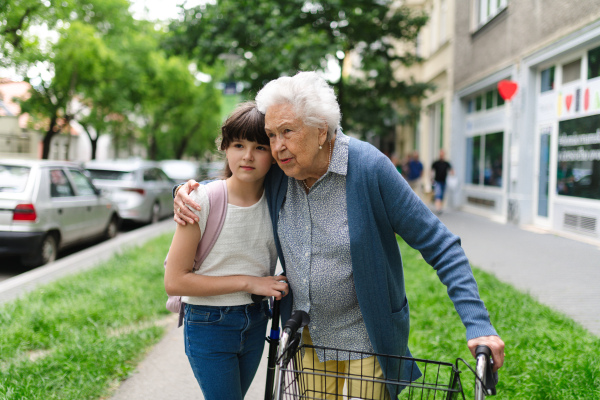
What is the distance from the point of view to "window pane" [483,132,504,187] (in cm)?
1419

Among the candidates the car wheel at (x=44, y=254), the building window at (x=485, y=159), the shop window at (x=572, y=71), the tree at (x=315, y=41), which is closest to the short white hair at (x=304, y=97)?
the car wheel at (x=44, y=254)

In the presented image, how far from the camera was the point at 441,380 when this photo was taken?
146 inches

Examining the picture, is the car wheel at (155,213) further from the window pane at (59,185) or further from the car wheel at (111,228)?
the window pane at (59,185)

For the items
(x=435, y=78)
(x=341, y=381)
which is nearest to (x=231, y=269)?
(x=341, y=381)

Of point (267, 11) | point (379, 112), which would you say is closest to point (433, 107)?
point (379, 112)

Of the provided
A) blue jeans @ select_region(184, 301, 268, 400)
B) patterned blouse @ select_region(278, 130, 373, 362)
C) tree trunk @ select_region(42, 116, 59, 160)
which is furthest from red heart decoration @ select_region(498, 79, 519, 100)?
tree trunk @ select_region(42, 116, 59, 160)

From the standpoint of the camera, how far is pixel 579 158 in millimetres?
10078

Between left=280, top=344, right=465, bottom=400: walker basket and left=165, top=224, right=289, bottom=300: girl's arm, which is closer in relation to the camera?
left=280, top=344, right=465, bottom=400: walker basket

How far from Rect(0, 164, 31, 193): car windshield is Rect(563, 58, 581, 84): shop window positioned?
9.71 meters

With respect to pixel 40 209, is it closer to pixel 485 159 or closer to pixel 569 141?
pixel 569 141

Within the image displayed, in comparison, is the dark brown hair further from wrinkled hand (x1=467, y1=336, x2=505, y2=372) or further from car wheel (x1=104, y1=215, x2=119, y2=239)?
car wheel (x1=104, y1=215, x2=119, y2=239)

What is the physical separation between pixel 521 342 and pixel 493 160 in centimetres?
1133

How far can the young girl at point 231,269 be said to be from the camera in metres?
2.04

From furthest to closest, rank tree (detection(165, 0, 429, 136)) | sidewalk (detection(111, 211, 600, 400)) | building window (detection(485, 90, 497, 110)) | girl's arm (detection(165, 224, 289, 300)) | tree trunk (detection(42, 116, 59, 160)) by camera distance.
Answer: tree trunk (detection(42, 116, 59, 160)), building window (detection(485, 90, 497, 110)), tree (detection(165, 0, 429, 136)), sidewalk (detection(111, 211, 600, 400)), girl's arm (detection(165, 224, 289, 300))
